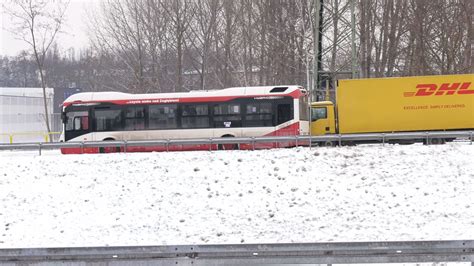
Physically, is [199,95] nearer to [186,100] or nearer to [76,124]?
[186,100]

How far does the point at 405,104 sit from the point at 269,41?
18.9 metres

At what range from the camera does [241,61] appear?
42.2 meters

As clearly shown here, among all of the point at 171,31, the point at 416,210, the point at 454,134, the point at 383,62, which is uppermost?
the point at 171,31

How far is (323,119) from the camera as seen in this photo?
26953 mm

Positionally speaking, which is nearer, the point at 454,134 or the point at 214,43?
the point at 454,134

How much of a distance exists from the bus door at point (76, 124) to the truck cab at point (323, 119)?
10.8 metres

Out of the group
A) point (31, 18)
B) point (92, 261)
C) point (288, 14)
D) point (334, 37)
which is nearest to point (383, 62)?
point (334, 37)

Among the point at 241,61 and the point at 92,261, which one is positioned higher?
the point at 241,61

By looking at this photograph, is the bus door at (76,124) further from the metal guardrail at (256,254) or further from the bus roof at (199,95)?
the metal guardrail at (256,254)

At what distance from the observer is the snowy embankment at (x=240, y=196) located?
45.4ft

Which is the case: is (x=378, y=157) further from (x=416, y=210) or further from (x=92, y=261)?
(x=92, y=261)

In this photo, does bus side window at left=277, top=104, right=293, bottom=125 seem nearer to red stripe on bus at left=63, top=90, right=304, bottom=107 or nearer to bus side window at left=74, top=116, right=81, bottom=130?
red stripe on bus at left=63, top=90, right=304, bottom=107

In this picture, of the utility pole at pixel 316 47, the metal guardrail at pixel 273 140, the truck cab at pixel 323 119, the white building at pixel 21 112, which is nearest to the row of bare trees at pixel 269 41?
the utility pole at pixel 316 47

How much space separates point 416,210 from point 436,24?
25.0 m
